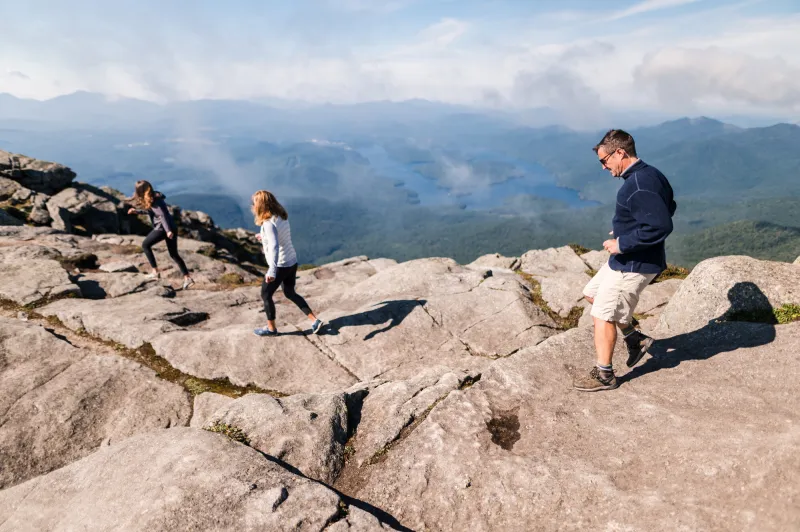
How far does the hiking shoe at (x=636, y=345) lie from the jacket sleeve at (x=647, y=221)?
2.22m

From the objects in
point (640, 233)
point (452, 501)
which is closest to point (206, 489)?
point (452, 501)

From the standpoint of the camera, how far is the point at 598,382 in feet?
26.2

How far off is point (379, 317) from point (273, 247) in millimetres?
4833

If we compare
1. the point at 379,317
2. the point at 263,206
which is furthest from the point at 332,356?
the point at 263,206

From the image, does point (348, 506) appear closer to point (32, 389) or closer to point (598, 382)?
point (598, 382)

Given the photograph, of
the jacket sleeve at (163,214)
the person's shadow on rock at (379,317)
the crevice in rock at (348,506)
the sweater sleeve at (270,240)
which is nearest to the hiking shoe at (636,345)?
the crevice in rock at (348,506)

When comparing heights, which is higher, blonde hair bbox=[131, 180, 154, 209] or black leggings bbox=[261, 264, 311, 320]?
blonde hair bbox=[131, 180, 154, 209]

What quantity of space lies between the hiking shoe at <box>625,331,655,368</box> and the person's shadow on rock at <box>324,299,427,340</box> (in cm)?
742

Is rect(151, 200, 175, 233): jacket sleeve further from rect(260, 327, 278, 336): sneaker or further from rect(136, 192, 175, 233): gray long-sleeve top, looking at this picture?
rect(260, 327, 278, 336): sneaker

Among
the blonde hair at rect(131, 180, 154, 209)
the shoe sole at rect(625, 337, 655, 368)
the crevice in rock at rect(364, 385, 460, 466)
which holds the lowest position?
the crevice in rock at rect(364, 385, 460, 466)

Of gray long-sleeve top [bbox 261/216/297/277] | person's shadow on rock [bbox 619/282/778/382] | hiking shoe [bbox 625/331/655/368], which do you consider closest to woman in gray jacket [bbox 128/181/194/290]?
gray long-sleeve top [bbox 261/216/297/277]

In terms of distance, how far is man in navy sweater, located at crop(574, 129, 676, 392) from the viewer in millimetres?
7121

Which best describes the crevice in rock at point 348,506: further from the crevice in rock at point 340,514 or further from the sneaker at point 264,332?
the sneaker at point 264,332

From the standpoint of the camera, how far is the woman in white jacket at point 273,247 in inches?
445
